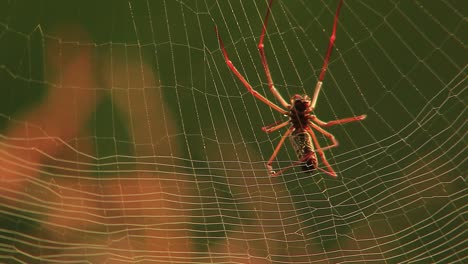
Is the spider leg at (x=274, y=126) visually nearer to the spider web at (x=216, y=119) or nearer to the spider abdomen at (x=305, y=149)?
the spider abdomen at (x=305, y=149)

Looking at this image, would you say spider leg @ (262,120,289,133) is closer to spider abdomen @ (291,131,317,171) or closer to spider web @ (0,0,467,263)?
spider abdomen @ (291,131,317,171)

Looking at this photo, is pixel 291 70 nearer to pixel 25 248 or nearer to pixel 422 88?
pixel 422 88

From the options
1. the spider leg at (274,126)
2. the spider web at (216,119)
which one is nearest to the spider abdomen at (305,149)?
the spider leg at (274,126)

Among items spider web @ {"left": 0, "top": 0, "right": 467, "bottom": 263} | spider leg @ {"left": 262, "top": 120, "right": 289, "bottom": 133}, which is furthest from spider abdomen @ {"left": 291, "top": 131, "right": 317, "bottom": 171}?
spider web @ {"left": 0, "top": 0, "right": 467, "bottom": 263}

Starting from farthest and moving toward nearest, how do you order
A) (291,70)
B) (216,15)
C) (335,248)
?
(335,248), (291,70), (216,15)

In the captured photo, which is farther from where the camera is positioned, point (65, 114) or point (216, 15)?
point (65, 114)

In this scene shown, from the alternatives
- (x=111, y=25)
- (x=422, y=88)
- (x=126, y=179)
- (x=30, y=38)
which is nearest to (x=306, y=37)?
(x=422, y=88)
